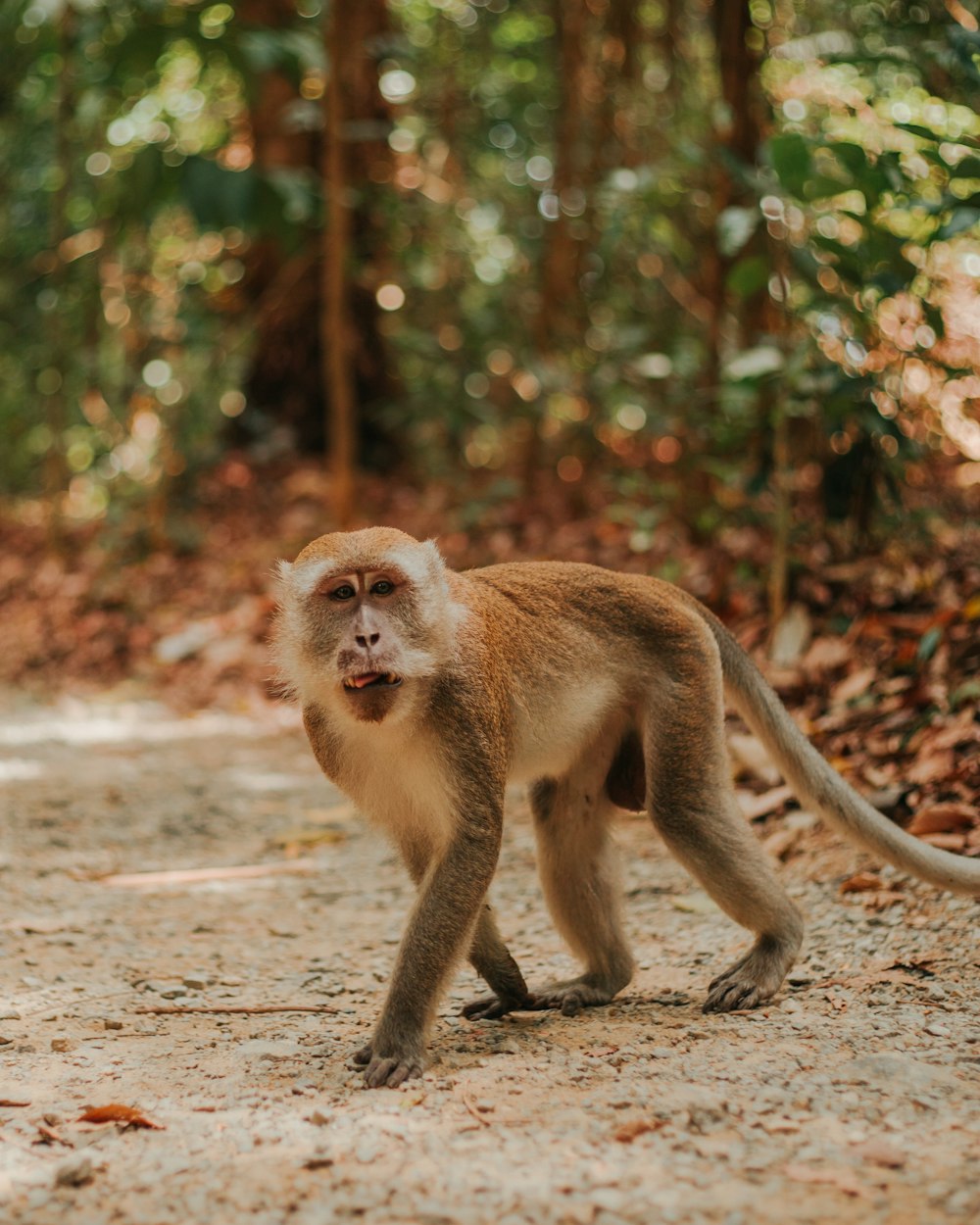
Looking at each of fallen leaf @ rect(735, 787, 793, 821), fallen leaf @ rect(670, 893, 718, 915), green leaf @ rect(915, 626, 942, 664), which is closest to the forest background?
green leaf @ rect(915, 626, 942, 664)

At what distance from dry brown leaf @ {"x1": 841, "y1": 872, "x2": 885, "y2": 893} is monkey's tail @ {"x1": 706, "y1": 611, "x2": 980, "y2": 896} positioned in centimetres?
76

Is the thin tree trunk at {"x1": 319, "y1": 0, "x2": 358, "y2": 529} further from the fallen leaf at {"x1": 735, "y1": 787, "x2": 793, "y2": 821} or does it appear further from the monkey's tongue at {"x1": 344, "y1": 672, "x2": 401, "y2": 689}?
the monkey's tongue at {"x1": 344, "y1": 672, "x2": 401, "y2": 689}

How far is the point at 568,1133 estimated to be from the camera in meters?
2.94

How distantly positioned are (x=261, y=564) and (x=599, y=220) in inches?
153

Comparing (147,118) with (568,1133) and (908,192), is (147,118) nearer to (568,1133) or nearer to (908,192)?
(908,192)

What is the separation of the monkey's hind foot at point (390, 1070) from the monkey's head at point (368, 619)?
0.88 meters

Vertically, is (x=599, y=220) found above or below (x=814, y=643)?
above

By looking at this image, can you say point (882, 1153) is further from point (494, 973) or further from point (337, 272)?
point (337, 272)

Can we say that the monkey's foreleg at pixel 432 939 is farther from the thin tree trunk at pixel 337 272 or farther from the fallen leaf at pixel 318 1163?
the thin tree trunk at pixel 337 272

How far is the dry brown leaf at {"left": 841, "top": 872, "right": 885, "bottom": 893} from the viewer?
485 centimetres

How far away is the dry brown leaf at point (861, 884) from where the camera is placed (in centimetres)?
485

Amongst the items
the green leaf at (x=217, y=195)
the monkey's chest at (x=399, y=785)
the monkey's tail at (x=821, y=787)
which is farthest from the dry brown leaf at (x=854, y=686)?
the green leaf at (x=217, y=195)

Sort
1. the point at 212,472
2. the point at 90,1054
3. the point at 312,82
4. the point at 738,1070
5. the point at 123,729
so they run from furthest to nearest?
the point at 212,472, the point at 312,82, the point at 123,729, the point at 90,1054, the point at 738,1070

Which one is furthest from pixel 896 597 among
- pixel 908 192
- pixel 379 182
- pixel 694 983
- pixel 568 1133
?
pixel 379 182
